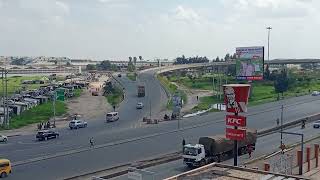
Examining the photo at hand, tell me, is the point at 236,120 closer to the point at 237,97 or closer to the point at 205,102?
the point at 237,97

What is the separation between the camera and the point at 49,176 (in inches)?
1340

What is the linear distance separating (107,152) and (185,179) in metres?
23.4

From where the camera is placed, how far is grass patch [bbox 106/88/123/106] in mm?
92787

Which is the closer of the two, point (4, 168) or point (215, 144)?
point (4, 168)

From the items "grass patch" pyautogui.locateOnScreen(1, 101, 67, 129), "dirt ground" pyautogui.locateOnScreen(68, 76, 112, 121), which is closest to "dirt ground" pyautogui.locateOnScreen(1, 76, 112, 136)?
"dirt ground" pyautogui.locateOnScreen(68, 76, 112, 121)

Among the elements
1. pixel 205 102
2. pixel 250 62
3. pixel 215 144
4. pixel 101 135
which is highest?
pixel 250 62

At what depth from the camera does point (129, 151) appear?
44625 mm

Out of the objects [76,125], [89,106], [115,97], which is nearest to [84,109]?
[89,106]

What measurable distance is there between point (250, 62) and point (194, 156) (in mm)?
24675

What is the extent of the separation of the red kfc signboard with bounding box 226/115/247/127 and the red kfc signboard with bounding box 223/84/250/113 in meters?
0.35

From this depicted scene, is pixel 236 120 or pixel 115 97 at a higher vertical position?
pixel 236 120

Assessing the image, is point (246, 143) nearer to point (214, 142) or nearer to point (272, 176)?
point (214, 142)

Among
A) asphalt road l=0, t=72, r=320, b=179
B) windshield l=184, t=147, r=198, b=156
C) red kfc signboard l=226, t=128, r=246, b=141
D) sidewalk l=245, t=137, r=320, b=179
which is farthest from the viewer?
asphalt road l=0, t=72, r=320, b=179

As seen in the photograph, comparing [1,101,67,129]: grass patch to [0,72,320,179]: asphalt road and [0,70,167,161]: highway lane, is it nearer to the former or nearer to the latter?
[0,70,167,161]: highway lane
